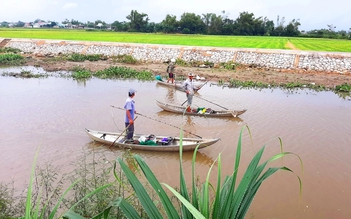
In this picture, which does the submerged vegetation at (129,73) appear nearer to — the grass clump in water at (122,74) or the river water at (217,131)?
the grass clump in water at (122,74)

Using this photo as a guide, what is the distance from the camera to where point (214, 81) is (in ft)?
65.4

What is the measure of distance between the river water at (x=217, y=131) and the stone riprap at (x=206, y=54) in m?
6.69

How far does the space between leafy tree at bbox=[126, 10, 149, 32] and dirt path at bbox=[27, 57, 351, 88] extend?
35.5m

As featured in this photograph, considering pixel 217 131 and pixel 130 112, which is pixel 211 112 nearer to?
pixel 217 131

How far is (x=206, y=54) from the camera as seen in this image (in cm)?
2622

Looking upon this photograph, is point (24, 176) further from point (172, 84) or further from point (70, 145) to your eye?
point (172, 84)

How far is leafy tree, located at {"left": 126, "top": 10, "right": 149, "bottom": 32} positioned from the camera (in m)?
58.8

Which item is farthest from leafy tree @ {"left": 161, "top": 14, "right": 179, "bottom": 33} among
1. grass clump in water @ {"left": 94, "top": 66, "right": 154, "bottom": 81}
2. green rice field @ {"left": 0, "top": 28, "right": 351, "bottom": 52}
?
grass clump in water @ {"left": 94, "top": 66, "right": 154, "bottom": 81}

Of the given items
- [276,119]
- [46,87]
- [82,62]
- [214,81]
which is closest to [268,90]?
[214,81]

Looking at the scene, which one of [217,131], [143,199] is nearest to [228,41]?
[217,131]

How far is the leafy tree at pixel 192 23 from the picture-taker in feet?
190

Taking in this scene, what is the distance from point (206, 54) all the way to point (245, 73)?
5.51 meters

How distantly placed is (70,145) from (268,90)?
486 inches

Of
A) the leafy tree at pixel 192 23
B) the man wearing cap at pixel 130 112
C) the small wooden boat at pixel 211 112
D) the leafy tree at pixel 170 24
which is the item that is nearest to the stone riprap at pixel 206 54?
the small wooden boat at pixel 211 112
